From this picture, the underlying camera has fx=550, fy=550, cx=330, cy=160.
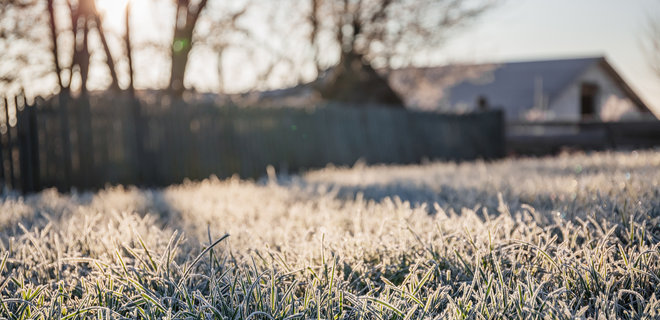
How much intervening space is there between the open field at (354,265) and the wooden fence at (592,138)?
11122mm

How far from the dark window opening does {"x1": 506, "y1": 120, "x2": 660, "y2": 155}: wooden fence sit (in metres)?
17.7

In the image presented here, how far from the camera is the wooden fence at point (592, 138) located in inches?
526

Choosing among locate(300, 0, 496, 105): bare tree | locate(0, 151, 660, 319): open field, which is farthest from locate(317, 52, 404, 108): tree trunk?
locate(0, 151, 660, 319): open field

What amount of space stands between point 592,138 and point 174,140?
11.1m

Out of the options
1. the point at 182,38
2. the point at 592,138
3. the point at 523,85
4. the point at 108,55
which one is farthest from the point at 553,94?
the point at 108,55

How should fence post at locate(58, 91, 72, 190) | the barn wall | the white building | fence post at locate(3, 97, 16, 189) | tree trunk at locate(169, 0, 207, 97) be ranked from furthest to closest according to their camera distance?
the barn wall < the white building < tree trunk at locate(169, 0, 207, 97) < fence post at locate(58, 91, 72, 190) < fence post at locate(3, 97, 16, 189)

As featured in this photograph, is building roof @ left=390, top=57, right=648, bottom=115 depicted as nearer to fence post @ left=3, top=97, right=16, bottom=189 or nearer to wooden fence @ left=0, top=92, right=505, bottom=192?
wooden fence @ left=0, top=92, right=505, bottom=192

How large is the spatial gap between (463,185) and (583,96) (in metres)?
32.2

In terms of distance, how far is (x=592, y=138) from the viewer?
46.6 feet

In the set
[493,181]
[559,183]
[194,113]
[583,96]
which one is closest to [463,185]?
[493,181]

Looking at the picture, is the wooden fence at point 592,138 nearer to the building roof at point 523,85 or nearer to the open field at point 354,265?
the building roof at point 523,85

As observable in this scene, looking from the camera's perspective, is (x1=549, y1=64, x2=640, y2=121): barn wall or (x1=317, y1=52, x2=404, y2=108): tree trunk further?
(x1=549, y1=64, x2=640, y2=121): barn wall

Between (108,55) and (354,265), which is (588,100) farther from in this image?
(354,265)

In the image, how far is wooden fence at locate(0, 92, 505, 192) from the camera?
636 centimetres
